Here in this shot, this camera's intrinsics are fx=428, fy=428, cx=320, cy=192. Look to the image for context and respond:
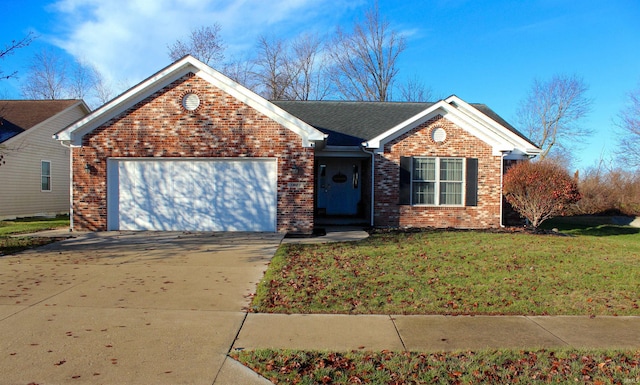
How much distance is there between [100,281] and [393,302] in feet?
15.4

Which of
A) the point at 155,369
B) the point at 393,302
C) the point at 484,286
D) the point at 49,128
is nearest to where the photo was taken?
the point at 155,369

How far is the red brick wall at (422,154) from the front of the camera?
13852 millimetres

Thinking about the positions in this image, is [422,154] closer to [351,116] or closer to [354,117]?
[354,117]

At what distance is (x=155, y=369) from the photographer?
12.6 ft

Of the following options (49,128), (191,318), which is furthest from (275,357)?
(49,128)

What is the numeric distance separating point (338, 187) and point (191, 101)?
22.6ft

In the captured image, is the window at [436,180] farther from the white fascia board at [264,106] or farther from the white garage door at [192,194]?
the white garage door at [192,194]

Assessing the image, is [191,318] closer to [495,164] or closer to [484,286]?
[484,286]

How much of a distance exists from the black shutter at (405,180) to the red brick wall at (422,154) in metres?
0.13

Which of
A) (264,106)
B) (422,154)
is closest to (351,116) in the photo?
(422,154)

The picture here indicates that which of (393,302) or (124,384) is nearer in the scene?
(124,384)

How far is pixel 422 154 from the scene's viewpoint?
13.9m

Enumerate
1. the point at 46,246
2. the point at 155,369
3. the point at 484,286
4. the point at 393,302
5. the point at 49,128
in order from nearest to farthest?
the point at 155,369 → the point at 393,302 → the point at 484,286 → the point at 46,246 → the point at 49,128

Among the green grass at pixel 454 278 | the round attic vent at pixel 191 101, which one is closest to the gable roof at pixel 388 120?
the green grass at pixel 454 278
